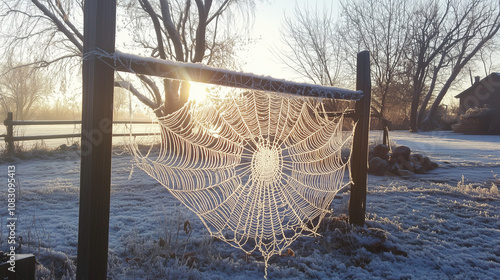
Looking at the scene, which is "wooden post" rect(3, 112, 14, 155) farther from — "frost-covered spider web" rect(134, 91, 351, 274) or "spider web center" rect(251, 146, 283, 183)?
"spider web center" rect(251, 146, 283, 183)

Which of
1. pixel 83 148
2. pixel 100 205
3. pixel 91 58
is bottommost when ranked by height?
pixel 100 205

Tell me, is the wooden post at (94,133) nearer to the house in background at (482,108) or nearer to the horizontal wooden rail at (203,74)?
the horizontal wooden rail at (203,74)

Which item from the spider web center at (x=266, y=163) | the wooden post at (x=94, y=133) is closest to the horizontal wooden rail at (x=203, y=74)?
the wooden post at (x=94, y=133)

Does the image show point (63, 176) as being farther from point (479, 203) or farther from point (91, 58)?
point (479, 203)

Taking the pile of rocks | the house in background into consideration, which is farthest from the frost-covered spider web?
the house in background

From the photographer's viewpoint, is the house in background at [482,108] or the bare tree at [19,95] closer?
the bare tree at [19,95]

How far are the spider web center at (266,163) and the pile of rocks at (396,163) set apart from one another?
619 cm

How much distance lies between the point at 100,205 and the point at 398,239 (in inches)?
139

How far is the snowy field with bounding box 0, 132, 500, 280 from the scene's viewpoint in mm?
3111

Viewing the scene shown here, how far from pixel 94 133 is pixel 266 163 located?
2091 millimetres

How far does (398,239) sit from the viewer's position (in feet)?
13.1

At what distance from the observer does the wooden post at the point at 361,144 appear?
13.2 ft

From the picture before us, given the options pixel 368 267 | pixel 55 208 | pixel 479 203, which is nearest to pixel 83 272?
pixel 368 267

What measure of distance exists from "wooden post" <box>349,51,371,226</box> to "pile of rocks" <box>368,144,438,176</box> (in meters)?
5.39
